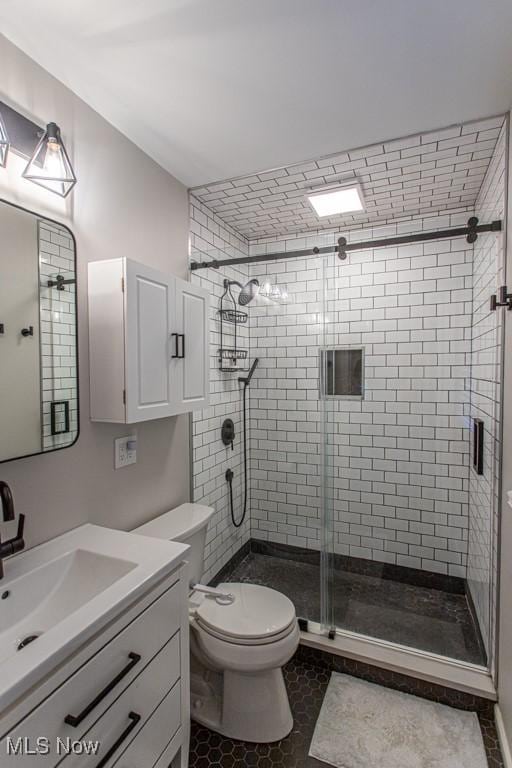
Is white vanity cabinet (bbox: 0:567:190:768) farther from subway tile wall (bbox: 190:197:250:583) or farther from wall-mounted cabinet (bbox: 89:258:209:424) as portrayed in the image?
subway tile wall (bbox: 190:197:250:583)

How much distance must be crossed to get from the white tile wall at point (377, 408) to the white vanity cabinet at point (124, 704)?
120cm

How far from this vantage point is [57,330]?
137cm

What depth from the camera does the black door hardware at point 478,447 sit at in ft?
6.59

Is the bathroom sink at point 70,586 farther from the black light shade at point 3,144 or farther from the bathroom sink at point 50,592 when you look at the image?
the black light shade at point 3,144

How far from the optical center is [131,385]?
1.46 m

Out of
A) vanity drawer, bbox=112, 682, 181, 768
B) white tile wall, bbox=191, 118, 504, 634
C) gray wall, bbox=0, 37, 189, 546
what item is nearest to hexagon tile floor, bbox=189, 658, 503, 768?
vanity drawer, bbox=112, 682, 181, 768

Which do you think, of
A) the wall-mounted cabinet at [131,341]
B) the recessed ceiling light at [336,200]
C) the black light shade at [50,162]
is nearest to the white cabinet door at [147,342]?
the wall-mounted cabinet at [131,341]

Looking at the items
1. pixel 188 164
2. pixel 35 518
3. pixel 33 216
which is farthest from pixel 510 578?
pixel 188 164

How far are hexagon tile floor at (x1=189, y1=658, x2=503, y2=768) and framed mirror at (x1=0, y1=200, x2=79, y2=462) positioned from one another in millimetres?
1336

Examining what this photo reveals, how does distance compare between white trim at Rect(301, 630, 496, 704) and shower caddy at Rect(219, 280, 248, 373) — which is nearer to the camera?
white trim at Rect(301, 630, 496, 704)

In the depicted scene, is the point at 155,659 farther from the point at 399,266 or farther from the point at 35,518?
the point at 399,266

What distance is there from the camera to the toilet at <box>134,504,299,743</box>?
1.51m

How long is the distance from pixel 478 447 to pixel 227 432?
1462 millimetres

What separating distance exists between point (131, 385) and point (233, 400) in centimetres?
106
